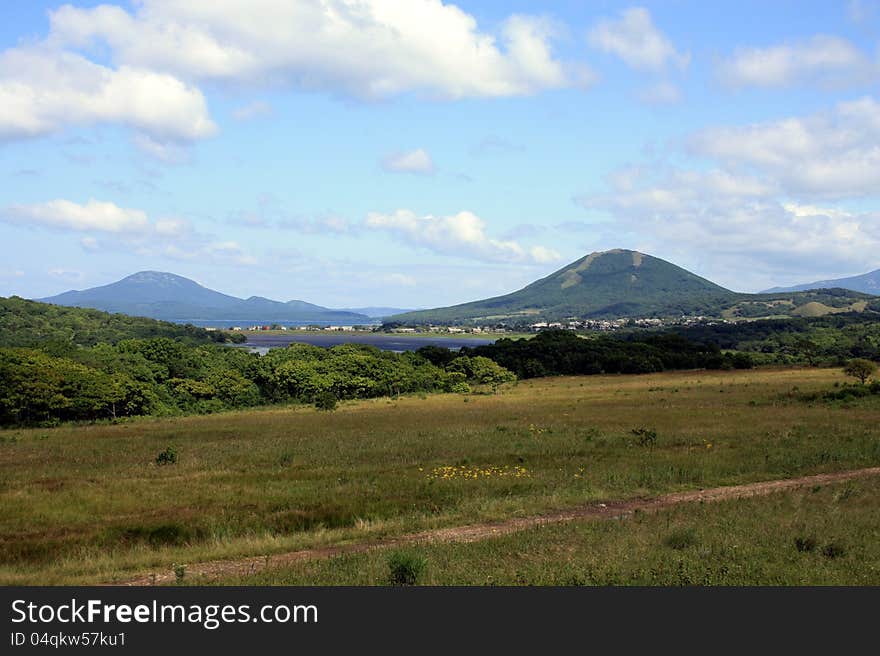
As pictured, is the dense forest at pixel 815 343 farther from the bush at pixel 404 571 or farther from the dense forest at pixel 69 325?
the dense forest at pixel 69 325

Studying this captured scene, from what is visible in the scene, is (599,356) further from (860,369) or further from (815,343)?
(815,343)

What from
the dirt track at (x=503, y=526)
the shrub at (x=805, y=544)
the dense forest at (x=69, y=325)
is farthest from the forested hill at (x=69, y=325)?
the shrub at (x=805, y=544)

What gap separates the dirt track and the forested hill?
144332mm

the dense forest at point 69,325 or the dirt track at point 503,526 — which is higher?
the dense forest at point 69,325

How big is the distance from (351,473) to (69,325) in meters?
177

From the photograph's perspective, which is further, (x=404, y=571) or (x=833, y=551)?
(x=833, y=551)

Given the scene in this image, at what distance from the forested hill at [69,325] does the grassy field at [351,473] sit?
123 metres

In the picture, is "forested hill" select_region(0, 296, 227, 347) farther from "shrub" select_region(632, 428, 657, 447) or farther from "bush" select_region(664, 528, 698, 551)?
"bush" select_region(664, 528, 698, 551)

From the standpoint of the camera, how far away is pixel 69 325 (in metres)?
173

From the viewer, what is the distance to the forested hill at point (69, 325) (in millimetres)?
155875

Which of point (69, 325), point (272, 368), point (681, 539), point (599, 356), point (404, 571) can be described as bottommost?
point (599, 356)

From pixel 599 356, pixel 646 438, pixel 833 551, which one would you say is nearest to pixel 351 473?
pixel 646 438

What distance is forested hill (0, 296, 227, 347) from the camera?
6137 inches

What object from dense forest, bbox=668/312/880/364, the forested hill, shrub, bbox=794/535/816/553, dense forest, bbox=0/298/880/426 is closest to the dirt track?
shrub, bbox=794/535/816/553
